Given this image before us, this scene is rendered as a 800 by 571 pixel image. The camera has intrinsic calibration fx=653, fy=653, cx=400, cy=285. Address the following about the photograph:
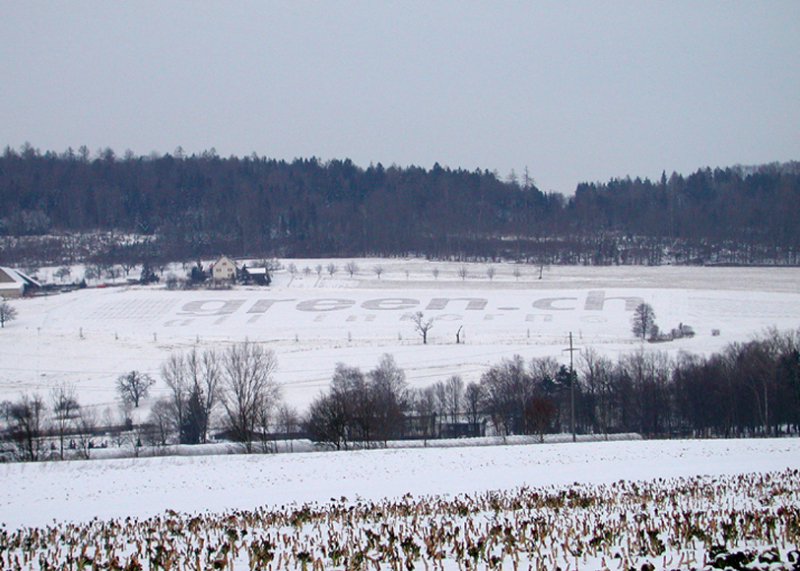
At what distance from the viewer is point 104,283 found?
3524 inches

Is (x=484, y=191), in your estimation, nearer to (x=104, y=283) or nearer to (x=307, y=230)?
(x=307, y=230)

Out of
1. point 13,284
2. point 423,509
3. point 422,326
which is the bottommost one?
point 423,509

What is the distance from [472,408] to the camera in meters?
34.0

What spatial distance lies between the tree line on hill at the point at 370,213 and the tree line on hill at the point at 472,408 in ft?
228

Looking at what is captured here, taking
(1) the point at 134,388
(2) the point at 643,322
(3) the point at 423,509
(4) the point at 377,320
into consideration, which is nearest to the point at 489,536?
(3) the point at 423,509

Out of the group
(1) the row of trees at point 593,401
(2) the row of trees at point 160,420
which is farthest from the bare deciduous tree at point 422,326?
(2) the row of trees at point 160,420

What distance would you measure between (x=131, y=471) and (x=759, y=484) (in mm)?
16971

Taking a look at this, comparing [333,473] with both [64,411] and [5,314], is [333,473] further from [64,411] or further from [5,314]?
[5,314]

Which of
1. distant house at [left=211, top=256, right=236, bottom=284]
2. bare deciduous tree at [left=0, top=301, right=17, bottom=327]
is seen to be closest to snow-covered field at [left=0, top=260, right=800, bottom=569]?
bare deciduous tree at [left=0, top=301, right=17, bottom=327]

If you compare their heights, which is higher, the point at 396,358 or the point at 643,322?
the point at 643,322

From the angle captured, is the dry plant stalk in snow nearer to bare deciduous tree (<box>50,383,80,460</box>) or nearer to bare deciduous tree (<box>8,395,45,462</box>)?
bare deciduous tree (<box>8,395,45,462</box>)

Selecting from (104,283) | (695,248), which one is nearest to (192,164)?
(104,283)

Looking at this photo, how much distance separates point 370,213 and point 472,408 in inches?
4658

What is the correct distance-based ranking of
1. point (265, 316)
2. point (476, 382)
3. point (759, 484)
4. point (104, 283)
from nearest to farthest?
point (759, 484) → point (476, 382) → point (265, 316) → point (104, 283)
